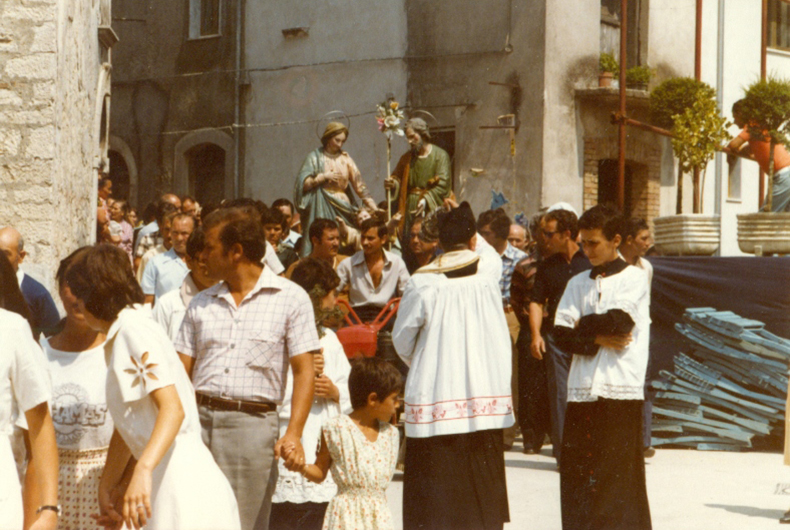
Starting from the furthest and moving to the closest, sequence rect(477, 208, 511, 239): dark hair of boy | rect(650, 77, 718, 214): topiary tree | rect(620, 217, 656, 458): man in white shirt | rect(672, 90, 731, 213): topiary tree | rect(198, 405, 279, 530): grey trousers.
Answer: rect(650, 77, 718, 214): topiary tree < rect(672, 90, 731, 213): topiary tree < rect(620, 217, 656, 458): man in white shirt < rect(477, 208, 511, 239): dark hair of boy < rect(198, 405, 279, 530): grey trousers

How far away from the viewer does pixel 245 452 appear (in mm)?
5293

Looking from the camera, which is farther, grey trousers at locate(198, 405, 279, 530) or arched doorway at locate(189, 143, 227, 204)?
arched doorway at locate(189, 143, 227, 204)

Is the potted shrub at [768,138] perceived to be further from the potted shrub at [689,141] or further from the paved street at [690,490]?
the paved street at [690,490]

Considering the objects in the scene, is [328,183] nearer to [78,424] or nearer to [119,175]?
[78,424]

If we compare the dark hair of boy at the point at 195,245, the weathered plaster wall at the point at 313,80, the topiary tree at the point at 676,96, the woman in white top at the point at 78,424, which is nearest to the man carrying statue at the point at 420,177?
the topiary tree at the point at 676,96

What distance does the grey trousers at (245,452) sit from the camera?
5.29 m

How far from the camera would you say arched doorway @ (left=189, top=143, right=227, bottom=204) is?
25.0m

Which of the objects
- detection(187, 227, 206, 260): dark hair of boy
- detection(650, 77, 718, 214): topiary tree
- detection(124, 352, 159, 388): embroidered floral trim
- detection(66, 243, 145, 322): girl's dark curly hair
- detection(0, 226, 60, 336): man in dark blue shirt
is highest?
detection(650, 77, 718, 214): topiary tree

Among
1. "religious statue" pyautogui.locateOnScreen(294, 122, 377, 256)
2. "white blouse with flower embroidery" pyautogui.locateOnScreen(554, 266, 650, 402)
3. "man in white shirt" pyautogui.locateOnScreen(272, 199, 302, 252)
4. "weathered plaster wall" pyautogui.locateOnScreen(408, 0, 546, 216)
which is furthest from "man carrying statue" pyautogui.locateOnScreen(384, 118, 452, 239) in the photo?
"white blouse with flower embroidery" pyautogui.locateOnScreen(554, 266, 650, 402)

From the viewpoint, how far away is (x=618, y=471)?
22.5ft

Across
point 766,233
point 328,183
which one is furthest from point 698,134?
point 328,183

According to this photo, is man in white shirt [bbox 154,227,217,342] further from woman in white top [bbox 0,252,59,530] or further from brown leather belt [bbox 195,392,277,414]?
woman in white top [bbox 0,252,59,530]

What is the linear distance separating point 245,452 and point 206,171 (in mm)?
20419

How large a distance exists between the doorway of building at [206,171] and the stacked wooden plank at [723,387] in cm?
1451
